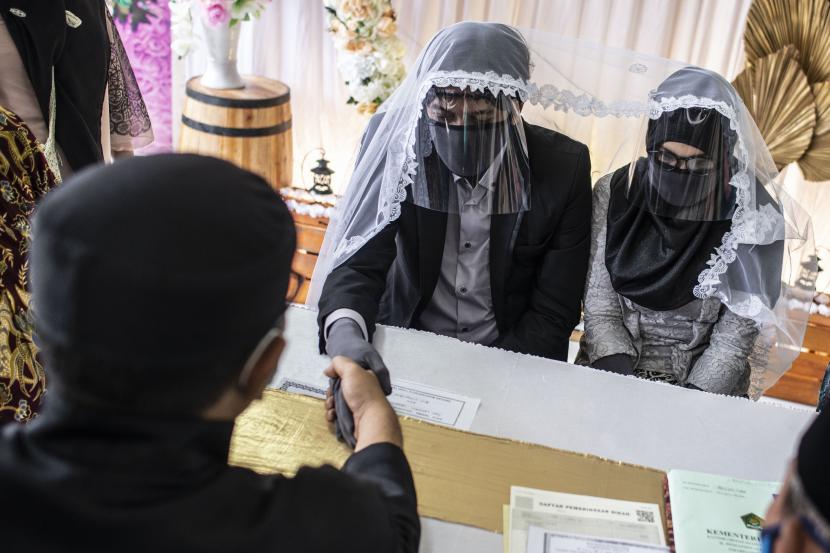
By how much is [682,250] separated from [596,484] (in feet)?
2.68

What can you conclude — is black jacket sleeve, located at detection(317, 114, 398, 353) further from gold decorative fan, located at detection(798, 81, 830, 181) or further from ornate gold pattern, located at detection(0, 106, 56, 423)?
gold decorative fan, located at detection(798, 81, 830, 181)

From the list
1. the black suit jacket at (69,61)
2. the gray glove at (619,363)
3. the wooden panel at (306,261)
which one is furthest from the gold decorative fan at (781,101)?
the black suit jacket at (69,61)

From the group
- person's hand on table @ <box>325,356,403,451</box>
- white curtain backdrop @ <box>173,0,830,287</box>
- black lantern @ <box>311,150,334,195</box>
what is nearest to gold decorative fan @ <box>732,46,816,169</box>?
white curtain backdrop @ <box>173,0,830,287</box>

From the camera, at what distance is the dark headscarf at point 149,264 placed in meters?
0.62

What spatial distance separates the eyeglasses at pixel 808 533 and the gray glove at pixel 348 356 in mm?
701

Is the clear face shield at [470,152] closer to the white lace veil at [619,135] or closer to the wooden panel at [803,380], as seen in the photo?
the white lace veil at [619,135]

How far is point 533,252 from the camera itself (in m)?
1.87

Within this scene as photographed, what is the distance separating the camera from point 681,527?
114 cm

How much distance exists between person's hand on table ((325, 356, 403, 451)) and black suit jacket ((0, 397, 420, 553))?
Answer: 314 millimetres

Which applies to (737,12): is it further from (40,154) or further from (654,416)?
(40,154)

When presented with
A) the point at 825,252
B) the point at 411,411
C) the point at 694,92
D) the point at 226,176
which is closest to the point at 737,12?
the point at 825,252

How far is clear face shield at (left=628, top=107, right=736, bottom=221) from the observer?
1.69m

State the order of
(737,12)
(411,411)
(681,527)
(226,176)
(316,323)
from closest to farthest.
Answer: (226,176), (681,527), (411,411), (316,323), (737,12)

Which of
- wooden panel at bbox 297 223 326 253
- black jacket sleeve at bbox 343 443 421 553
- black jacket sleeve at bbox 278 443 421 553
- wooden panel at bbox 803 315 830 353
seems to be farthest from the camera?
wooden panel at bbox 297 223 326 253
